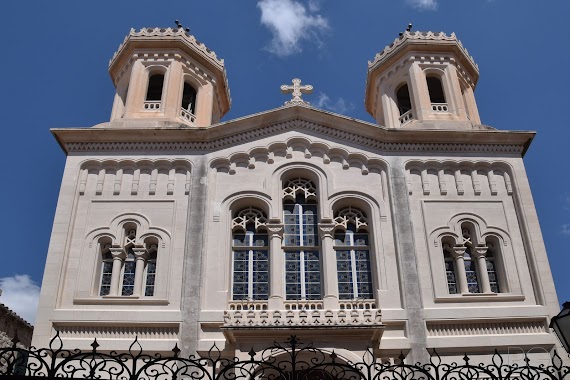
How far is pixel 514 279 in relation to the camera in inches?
682

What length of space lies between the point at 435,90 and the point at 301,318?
1197 centimetres

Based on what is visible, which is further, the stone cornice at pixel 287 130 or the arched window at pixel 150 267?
the stone cornice at pixel 287 130

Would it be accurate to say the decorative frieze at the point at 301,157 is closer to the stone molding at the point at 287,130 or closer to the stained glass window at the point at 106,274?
the stone molding at the point at 287,130

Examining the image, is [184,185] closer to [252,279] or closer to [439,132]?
[252,279]

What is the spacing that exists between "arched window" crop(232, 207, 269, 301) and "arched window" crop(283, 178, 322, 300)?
64 cm

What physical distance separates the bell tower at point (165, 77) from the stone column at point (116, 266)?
17.4 feet

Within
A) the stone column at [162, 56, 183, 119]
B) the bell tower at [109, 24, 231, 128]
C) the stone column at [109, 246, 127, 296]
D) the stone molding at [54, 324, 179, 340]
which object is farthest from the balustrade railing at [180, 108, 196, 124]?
the stone molding at [54, 324, 179, 340]

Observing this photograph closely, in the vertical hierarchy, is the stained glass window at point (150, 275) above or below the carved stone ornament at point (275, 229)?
below

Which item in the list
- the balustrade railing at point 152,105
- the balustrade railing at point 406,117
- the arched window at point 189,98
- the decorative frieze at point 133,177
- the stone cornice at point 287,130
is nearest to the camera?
the decorative frieze at point 133,177

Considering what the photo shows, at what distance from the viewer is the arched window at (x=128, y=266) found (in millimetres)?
17156

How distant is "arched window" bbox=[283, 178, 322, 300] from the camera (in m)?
17.4

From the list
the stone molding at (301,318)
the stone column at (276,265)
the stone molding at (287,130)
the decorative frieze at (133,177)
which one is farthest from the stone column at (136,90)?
the stone molding at (301,318)

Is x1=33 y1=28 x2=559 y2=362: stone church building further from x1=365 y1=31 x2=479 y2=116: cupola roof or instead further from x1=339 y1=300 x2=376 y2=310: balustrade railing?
x1=365 y1=31 x2=479 y2=116: cupola roof

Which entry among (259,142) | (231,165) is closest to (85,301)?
(231,165)
